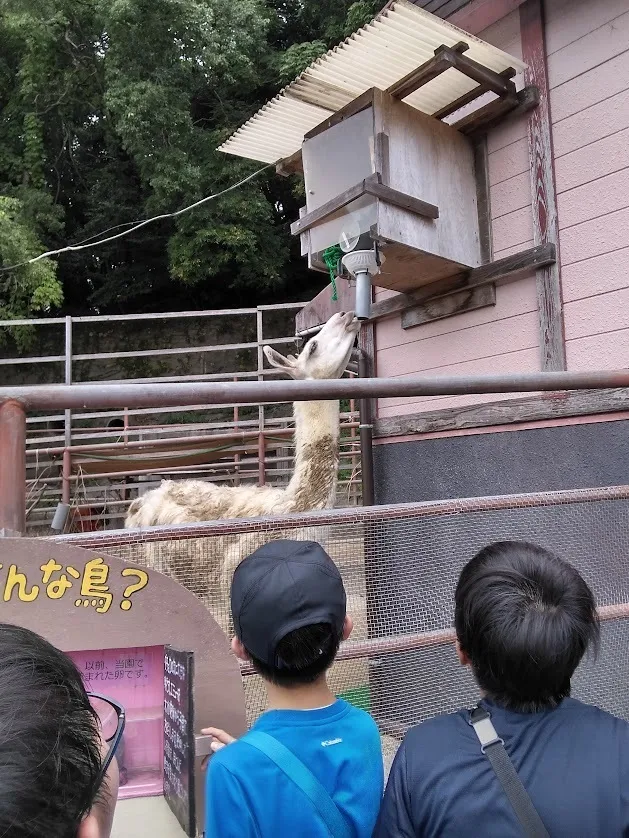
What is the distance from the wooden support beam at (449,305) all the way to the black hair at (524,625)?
9.67 feet

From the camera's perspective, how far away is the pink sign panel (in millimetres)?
1511

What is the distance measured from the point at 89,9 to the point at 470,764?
16.1 m

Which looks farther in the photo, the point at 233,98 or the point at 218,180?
the point at 233,98

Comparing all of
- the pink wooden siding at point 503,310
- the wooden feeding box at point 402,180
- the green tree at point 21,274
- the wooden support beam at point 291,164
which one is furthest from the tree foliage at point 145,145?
the pink wooden siding at point 503,310

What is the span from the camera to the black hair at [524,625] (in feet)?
3.93

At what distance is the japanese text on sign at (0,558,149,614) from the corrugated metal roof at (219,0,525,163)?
9.43 ft

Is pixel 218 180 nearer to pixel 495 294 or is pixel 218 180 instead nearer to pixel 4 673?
pixel 495 294

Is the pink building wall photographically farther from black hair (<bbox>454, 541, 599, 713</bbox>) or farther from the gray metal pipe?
black hair (<bbox>454, 541, 599, 713</bbox>)

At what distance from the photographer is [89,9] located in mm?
13852

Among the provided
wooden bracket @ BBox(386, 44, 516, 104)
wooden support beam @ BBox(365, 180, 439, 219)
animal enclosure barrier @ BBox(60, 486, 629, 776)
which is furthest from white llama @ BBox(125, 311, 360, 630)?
animal enclosure barrier @ BBox(60, 486, 629, 776)

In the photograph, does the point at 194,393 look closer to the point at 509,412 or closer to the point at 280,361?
the point at 509,412

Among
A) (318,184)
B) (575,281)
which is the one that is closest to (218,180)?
(318,184)

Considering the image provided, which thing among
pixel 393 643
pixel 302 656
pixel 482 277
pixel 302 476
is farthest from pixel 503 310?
pixel 302 656

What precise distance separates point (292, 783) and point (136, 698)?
54cm
